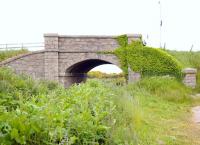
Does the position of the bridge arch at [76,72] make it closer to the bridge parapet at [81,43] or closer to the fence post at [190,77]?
the bridge parapet at [81,43]

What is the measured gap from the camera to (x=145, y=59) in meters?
18.0

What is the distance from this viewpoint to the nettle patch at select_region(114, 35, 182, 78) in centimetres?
1720

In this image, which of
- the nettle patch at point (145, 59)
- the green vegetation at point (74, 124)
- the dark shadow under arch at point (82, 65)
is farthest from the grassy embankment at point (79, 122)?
the dark shadow under arch at point (82, 65)

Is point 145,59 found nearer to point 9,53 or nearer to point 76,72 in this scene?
point 76,72

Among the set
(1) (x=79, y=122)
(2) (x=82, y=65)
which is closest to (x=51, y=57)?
(2) (x=82, y=65)

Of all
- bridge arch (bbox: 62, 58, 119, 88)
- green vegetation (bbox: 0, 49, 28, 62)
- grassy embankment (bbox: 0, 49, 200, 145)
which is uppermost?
green vegetation (bbox: 0, 49, 28, 62)

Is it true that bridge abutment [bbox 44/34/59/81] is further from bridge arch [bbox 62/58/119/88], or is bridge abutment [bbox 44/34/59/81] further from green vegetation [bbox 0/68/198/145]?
green vegetation [bbox 0/68/198/145]

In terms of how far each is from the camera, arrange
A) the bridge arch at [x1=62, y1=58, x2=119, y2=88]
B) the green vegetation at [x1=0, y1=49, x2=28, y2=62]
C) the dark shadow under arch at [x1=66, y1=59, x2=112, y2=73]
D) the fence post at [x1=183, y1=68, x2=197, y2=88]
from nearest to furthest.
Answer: the fence post at [x1=183, y1=68, x2=197, y2=88] < the bridge arch at [x1=62, y1=58, x2=119, y2=88] < the dark shadow under arch at [x1=66, y1=59, x2=112, y2=73] < the green vegetation at [x1=0, y1=49, x2=28, y2=62]

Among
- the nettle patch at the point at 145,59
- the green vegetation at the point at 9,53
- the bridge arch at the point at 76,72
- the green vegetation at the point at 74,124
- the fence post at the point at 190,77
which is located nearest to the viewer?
the green vegetation at the point at 74,124

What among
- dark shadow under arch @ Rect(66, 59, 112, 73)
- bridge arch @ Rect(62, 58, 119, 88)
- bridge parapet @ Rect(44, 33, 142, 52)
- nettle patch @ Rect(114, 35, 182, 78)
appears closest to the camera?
nettle patch @ Rect(114, 35, 182, 78)

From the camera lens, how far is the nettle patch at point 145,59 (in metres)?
17.2

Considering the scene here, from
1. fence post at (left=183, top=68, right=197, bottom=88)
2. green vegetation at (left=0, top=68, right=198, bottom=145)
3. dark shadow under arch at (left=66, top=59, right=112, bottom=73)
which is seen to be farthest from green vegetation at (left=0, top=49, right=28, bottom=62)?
green vegetation at (left=0, top=68, right=198, bottom=145)

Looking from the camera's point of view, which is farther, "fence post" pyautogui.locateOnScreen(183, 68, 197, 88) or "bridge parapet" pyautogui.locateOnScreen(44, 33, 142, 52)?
"bridge parapet" pyautogui.locateOnScreen(44, 33, 142, 52)

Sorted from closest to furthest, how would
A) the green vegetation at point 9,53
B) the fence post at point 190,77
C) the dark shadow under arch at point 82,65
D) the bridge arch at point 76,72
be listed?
the fence post at point 190,77
the bridge arch at point 76,72
the dark shadow under arch at point 82,65
the green vegetation at point 9,53
